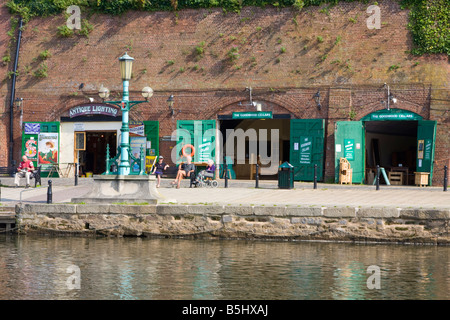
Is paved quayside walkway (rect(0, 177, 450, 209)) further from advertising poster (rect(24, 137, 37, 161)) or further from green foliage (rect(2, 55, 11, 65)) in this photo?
green foliage (rect(2, 55, 11, 65))

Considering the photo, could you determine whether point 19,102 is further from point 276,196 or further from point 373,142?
point 373,142

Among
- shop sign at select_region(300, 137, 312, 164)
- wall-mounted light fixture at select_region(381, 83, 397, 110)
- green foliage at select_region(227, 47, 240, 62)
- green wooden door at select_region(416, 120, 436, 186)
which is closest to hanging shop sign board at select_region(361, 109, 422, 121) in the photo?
wall-mounted light fixture at select_region(381, 83, 397, 110)

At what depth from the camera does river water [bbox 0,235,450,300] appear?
1070cm

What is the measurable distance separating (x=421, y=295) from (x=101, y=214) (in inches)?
337

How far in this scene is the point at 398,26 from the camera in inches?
1033

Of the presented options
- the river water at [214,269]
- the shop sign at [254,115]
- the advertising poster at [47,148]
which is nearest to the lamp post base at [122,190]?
the river water at [214,269]

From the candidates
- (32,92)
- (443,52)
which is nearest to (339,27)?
(443,52)

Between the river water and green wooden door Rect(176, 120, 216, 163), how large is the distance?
11.5 meters

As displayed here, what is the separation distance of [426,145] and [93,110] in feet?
42.4

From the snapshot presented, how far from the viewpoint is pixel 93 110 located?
93.9 ft

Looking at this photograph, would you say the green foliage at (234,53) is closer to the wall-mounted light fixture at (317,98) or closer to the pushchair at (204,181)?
the wall-mounted light fixture at (317,98)

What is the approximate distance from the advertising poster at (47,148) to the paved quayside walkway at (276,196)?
427 centimetres
